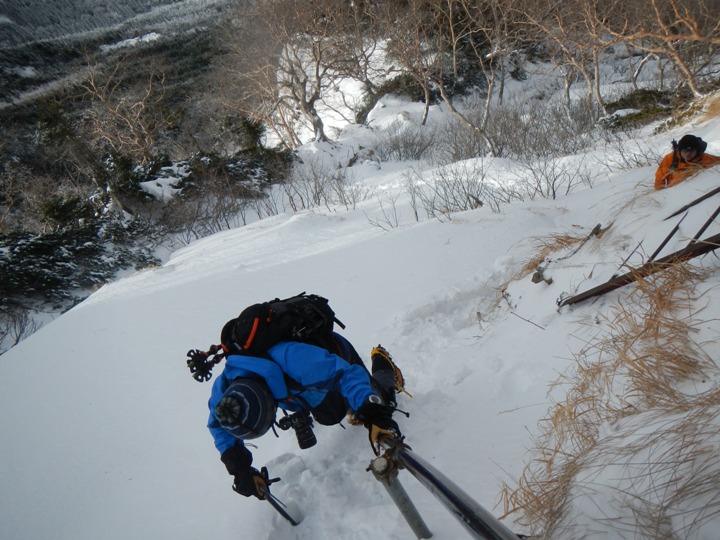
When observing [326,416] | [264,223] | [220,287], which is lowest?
[326,416]

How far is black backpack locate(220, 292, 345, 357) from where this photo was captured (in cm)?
176

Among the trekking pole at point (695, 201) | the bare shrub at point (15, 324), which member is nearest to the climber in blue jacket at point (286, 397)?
the trekking pole at point (695, 201)

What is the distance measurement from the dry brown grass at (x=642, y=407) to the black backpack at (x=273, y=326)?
112cm

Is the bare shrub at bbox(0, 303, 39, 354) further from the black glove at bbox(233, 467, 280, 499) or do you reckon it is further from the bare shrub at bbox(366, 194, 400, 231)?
the black glove at bbox(233, 467, 280, 499)

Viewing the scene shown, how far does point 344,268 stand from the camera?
459 centimetres

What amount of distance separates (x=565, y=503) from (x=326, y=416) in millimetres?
1053

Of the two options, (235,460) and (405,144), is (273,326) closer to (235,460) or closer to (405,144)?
(235,460)

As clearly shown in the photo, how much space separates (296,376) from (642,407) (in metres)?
1.42

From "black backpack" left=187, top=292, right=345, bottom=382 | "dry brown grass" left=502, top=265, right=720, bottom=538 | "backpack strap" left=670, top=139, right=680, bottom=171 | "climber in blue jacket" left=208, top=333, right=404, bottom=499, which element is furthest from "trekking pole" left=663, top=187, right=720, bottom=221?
"black backpack" left=187, top=292, right=345, bottom=382

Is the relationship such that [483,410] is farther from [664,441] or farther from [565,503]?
[664,441]

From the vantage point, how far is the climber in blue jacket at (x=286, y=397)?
5.13 ft

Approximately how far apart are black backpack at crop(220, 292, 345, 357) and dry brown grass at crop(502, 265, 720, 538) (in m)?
1.12

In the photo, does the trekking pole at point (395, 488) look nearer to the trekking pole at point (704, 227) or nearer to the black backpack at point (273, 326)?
the black backpack at point (273, 326)

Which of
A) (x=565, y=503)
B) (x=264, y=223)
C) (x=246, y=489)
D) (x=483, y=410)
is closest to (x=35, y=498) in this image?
(x=246, y=489)
